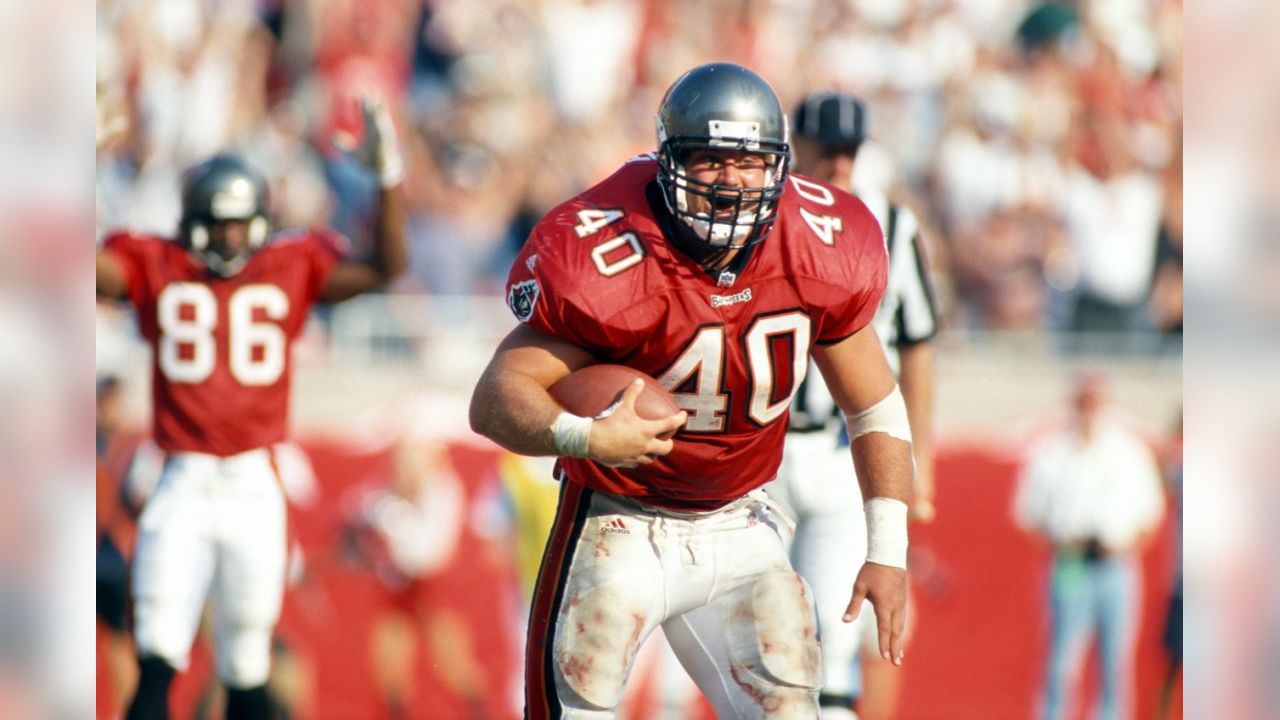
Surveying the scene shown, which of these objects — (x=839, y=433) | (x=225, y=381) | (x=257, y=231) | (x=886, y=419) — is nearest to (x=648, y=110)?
(x=257, y=231)

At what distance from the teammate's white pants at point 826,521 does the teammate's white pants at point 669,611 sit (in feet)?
4.68

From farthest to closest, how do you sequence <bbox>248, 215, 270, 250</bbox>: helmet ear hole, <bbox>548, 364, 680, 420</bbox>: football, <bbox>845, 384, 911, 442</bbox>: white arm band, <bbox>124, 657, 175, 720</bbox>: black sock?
<bbox>248, 215, 270, 250</bbox>: helmet ear hole
<bbox>124, 657, 175, 720</bbox>: black sock
<bbox>845, 384, 911, 442</bbox>: white arm band
<bbox>548, 364, 680, 420</bbox>: football

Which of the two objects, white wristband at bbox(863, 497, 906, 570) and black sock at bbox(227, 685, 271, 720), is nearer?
white wristband at bbox(863, 497, 906, 570)

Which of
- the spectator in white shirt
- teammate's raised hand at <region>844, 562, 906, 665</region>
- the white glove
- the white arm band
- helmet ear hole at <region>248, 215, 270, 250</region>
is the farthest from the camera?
the spectator in white shirt

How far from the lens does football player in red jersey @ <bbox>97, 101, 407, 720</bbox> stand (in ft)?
19.7

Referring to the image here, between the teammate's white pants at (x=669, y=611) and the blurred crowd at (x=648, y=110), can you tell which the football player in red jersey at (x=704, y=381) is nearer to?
the teammate's white pants at (x=669, y=611)

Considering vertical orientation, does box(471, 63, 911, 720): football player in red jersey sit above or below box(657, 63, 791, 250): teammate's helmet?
below

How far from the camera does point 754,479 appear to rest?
4156 millimetres

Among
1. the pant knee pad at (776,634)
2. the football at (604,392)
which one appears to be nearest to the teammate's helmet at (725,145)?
the football at (604,392)

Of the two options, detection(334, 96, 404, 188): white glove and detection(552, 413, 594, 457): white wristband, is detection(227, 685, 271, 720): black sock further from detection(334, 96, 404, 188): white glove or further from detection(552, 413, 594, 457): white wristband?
detection(552, 413, 594, 457): white wristband

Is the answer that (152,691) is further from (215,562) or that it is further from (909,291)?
(909,291)

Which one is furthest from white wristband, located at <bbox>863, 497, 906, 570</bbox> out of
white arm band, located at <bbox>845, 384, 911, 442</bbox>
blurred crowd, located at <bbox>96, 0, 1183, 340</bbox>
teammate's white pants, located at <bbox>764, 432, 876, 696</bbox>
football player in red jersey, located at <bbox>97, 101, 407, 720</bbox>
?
blurred crowd, located at <bbox>96, 0, 1183, 340</bbox>

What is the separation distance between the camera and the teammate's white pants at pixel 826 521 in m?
5.48
